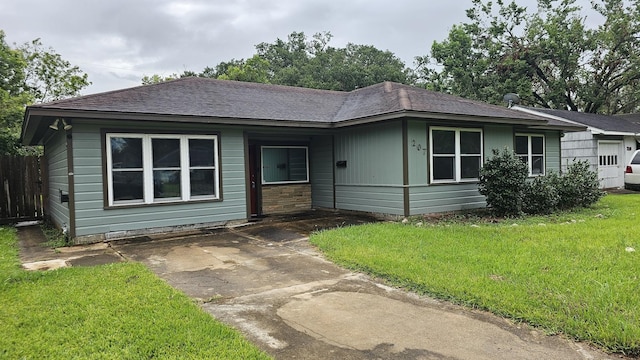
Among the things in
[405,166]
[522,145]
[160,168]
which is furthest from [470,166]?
[160,168]

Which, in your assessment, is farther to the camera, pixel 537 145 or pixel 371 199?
pixel 537 145

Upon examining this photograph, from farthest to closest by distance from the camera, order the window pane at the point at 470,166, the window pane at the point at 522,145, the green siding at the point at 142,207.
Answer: the window pane at the point at 522,145 < the window pane at the point at 470,166 < the green siding at the point at 142,207

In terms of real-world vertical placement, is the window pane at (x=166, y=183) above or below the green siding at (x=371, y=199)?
above

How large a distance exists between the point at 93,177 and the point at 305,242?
13.9ft

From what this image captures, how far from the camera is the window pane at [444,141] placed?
383 inches

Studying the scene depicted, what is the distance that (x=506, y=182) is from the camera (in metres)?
9.16

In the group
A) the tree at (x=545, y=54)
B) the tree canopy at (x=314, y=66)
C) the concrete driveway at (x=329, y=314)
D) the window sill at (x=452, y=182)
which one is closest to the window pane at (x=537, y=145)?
the window sill at (x=452, y=182)

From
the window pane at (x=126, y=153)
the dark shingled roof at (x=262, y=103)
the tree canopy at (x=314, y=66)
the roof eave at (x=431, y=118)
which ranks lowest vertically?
the window pane at (x=126, y=153)

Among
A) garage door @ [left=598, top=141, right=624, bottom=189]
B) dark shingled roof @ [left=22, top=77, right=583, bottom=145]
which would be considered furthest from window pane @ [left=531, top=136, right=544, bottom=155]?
garage door @ [left=598, top=141, right=624, bottom=189]

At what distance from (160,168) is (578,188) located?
10.2 meters

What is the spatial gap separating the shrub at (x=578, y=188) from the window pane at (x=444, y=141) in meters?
2.90

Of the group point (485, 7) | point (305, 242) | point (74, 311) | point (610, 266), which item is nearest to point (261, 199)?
point (305, 242)

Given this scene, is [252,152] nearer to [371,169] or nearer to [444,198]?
[371,169]

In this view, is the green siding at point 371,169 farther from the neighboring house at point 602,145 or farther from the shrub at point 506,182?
the neighboring house at point 602,145
